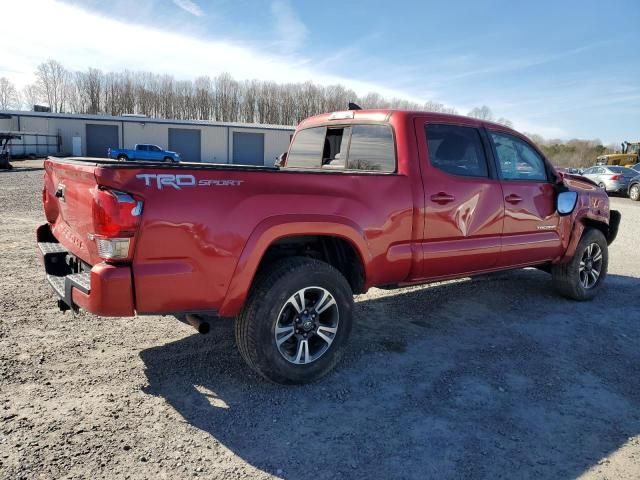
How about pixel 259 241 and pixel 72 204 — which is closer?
pixel 259 241

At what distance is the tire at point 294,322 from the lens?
331 centimetres

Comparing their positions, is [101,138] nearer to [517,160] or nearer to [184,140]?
[184,140]

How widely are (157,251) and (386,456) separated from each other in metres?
1.76

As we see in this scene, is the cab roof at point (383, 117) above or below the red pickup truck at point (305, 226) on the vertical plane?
above

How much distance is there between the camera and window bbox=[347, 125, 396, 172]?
13.8 feet

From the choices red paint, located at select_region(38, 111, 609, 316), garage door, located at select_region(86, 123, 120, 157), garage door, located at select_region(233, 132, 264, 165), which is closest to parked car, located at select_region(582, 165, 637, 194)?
red paint, located at select_region(38, 111, 609, 316)

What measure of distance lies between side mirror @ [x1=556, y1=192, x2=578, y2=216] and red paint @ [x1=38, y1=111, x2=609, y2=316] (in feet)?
1.00

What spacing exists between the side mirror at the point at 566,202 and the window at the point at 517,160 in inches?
11.0

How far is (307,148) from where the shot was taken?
5285mm

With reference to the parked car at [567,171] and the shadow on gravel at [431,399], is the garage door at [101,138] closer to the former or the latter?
the parked car at [567,171]

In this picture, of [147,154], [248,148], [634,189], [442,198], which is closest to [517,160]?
[442,198]

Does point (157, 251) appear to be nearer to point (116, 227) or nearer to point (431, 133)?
point (116, 227)

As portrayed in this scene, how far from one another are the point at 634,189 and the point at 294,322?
2367 centimetres

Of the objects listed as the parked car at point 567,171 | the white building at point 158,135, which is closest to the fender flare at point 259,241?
the parked car at point 567,171
